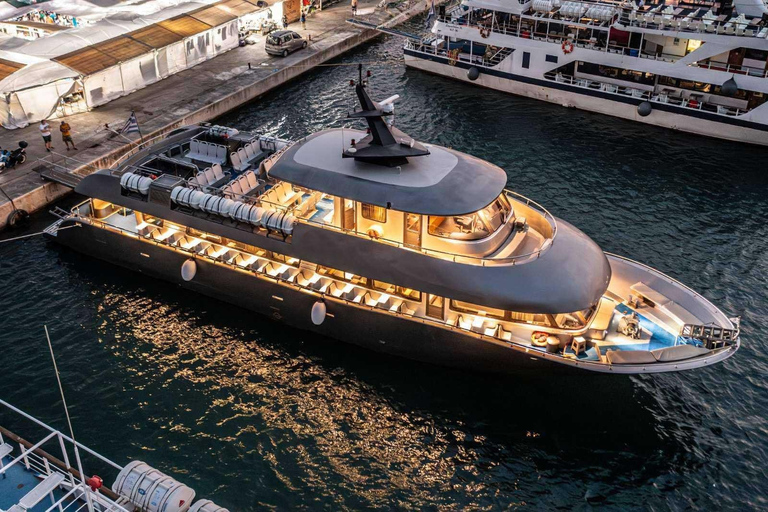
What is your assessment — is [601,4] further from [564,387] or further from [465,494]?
[465,494]

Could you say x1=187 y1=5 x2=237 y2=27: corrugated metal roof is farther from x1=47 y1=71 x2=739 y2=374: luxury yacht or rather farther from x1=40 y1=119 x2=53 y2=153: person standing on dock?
x1=47 y1=71 x2=739 y2=374: luxury yacht

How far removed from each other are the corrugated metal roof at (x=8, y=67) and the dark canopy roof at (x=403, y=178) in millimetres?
24590

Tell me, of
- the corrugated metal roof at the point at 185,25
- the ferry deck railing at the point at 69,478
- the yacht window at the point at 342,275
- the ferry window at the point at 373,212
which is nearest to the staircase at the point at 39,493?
the ferry deck railing at the point at 69,478

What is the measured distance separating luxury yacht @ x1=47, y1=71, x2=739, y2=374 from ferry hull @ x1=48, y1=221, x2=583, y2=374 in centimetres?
7

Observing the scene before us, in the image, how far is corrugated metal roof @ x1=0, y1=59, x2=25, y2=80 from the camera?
42500mm

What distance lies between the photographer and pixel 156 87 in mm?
49562

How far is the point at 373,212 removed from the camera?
26.4 metres

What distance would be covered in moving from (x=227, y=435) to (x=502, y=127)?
3165 cm

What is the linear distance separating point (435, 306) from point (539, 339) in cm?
401

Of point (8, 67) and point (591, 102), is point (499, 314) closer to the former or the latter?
point (591, 102)

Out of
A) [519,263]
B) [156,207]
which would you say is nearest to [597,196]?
[519,263]

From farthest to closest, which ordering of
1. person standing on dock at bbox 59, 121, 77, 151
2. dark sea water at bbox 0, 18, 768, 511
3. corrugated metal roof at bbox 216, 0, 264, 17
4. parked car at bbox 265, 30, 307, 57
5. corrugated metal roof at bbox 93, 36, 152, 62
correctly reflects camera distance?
1. corrugated metal roof at bbox 216, 0, 264, 17
2. parked car at bbox 265, 30, 307, 57
3. corrugated metal roof at bbox 93, 36, 152, 62
4. person standing on dock at bbox 59, 121, 77, 151
5. dark sea water at bbox 0, 18, 768, 511

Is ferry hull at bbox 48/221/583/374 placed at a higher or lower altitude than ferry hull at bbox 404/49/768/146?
lower

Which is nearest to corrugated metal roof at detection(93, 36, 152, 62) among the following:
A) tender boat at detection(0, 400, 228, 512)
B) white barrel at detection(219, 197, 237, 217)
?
white barrel at detection(219, 197, 237, 217)
